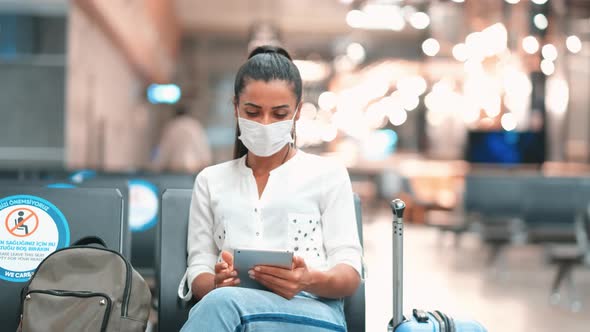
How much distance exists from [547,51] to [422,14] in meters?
3.06

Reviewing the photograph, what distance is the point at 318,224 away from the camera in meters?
2.61

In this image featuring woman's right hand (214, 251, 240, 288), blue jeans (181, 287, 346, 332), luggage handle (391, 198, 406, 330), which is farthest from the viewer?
luggage handle (391, 198, 406, 330)

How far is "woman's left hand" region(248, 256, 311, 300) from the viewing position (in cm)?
232

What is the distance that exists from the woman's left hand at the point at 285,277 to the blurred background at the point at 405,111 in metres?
1.95

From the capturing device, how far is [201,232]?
2680 mm

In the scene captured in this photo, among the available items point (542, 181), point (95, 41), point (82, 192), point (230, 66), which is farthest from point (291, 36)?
point (82, 192)

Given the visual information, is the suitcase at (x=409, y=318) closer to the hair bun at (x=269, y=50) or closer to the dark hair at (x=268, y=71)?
the dark hair at (x=268, y=71)

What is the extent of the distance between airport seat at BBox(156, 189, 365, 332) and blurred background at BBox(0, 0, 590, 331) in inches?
51.5

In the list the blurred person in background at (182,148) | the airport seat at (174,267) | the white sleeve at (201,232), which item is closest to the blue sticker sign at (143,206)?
the airport seat at (174,267)

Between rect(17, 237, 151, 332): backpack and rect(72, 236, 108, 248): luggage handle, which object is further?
rect(72, 236, 108, 248): luggage handle

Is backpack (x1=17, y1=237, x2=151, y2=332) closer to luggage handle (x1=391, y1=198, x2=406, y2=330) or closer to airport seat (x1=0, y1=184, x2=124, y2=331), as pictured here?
airport seat (x1=0, y1=184, x2=124, y2=331)

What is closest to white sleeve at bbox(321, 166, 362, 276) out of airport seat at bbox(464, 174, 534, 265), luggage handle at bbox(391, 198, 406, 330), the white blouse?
the white blouse

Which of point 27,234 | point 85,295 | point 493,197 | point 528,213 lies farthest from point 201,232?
point 493,197

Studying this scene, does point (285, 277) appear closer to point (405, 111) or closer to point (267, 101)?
point (267, 101)
